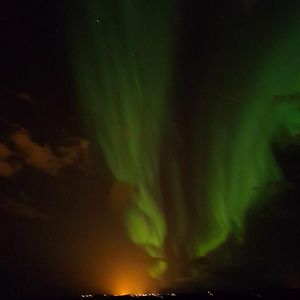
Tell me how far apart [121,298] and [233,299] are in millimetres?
30435

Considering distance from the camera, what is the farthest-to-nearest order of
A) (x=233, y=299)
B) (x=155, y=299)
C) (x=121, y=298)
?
1. (x=121, y=298)
2. (x=155, y=299)
3. (x=233, y=299)

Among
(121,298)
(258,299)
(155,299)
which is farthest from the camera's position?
(121,298)

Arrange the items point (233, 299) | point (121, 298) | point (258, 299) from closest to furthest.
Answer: point (258, 299)
point (233, 299)
point (121, 298)

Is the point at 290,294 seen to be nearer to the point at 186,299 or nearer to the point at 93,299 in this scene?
the point at 186,299

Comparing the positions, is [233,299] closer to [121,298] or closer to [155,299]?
[155,299]

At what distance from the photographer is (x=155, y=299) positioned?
277 ft

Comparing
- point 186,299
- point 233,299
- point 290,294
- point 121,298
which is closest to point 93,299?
point 121,298

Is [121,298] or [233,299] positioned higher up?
[121,298]

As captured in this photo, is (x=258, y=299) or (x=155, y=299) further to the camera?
(x=155, y=299)

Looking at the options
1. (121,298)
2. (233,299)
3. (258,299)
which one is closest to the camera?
(258,299)

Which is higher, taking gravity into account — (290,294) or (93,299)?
(93,299)

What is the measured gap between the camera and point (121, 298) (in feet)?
310

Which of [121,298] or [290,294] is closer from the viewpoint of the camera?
[290,294]

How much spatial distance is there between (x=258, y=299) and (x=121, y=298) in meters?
35.8
